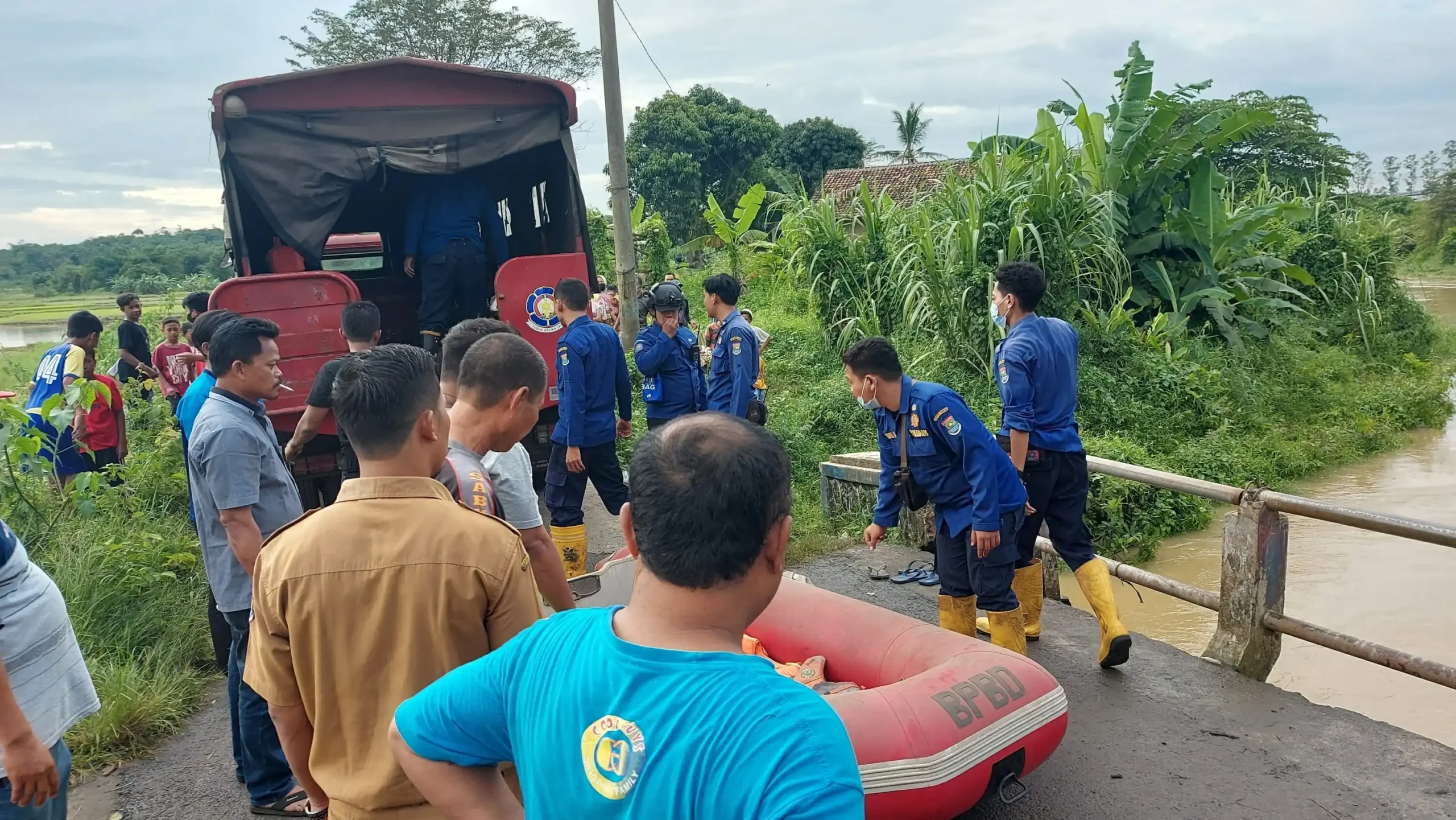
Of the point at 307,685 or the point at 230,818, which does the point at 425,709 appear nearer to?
the point at 307,685

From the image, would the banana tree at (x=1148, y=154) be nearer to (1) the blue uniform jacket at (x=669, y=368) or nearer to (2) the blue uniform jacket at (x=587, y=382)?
(1) the blue uniform jacket at (x=669, y=368)

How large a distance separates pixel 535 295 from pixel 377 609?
414 centimetres

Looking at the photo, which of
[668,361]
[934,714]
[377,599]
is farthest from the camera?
[668,361]

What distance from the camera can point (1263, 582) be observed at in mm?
3781

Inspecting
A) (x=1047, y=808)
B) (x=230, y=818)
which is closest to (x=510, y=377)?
(x=230, y=818)

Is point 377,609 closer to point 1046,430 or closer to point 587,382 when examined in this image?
point 1046,430

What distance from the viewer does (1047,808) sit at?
118 inches

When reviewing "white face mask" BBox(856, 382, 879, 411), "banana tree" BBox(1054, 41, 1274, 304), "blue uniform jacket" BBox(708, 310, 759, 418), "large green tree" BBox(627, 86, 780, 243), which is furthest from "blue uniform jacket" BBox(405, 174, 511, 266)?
"large green tree" BBox(627, 86, 780, 243)

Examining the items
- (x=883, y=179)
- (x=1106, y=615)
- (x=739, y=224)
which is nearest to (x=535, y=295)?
(x=1106, y=615)

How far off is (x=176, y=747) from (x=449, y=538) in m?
2.87

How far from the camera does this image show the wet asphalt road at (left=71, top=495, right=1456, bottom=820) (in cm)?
293

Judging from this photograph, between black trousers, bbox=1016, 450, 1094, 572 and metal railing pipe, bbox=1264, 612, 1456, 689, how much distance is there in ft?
2.58

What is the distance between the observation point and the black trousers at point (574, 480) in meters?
5.07

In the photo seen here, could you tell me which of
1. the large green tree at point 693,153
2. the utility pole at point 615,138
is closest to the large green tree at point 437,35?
the large green tree at point 693,153
